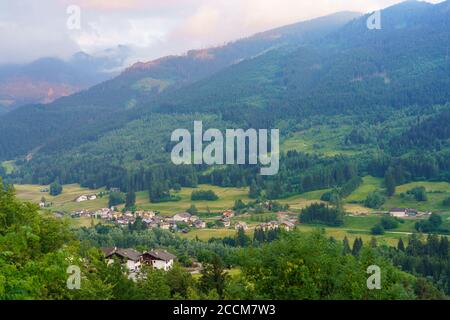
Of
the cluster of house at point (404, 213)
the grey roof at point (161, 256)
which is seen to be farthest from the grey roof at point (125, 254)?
the cluster of house at point (404, 213)

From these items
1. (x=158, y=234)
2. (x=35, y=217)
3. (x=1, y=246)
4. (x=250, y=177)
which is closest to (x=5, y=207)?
(x=35, y=217)

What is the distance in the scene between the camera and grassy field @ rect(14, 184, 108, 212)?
137125 millimetres

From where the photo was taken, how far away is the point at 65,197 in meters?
158

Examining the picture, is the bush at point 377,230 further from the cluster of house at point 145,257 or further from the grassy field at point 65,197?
the grassy field at point 65,197

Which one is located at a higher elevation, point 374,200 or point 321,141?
point 321,141

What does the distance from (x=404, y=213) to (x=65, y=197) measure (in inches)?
3768

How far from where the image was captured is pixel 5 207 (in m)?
29.6

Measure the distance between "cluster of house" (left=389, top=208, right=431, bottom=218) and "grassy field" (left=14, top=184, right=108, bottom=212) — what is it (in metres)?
67.6

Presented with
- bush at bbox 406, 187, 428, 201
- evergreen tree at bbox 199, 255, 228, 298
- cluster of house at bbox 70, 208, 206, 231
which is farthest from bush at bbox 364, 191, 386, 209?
evergreen tree at bbox 199, 255, 228, 298

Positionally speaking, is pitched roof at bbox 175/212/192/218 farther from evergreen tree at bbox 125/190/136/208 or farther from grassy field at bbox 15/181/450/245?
evergreen tree at bbox 125/190/136/208

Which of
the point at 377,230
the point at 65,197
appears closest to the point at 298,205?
the point at 377,230

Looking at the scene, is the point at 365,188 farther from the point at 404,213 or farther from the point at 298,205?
the point at 404,213
